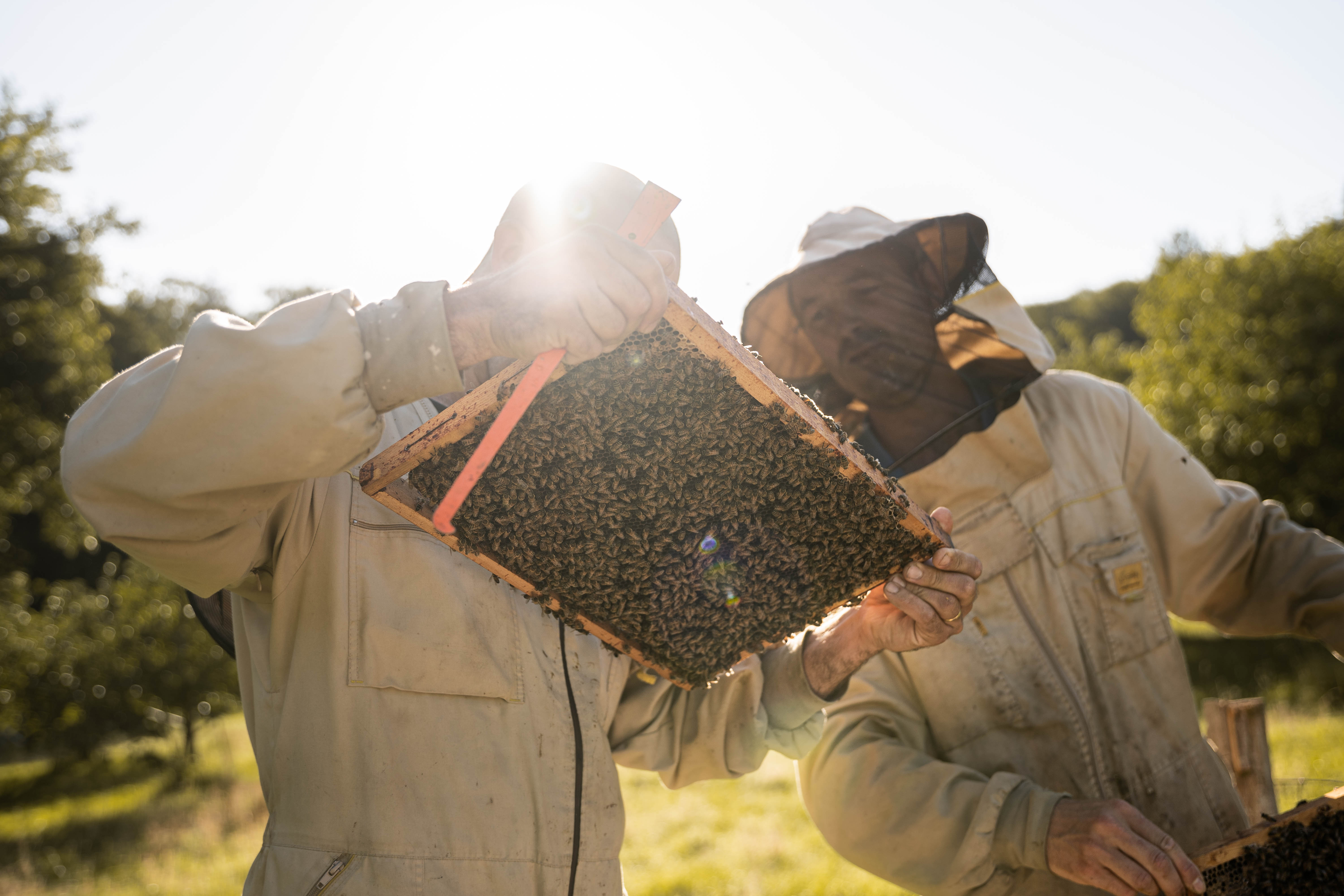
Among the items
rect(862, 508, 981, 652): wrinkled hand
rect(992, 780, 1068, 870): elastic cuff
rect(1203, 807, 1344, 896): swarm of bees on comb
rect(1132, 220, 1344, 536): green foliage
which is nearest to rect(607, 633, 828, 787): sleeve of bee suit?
rect(862, 508, 981, 652): wrinkled hand

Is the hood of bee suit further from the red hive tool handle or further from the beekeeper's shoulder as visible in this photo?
the red hive tool handle

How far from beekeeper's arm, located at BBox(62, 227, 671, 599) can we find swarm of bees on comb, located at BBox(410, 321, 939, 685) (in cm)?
33

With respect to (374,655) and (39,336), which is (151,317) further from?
(374,655)

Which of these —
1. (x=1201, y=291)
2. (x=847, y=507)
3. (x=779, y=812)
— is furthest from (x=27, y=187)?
(x=1201, y=291)

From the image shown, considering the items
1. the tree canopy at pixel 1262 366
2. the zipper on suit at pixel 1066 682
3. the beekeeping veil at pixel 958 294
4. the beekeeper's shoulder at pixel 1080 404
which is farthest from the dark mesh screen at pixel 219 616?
the tree canopy at pixel 1262 366

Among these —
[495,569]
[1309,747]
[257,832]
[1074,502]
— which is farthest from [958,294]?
[257,832]

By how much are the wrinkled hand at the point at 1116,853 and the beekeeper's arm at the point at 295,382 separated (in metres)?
2.35

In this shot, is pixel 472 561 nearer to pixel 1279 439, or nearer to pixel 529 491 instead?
pixel 529 491

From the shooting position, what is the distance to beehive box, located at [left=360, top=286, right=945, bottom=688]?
2.02 m

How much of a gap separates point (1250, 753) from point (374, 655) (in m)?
4.00

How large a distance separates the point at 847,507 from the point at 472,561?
119 cm

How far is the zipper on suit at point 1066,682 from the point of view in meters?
3.21

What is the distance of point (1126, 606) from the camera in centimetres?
342

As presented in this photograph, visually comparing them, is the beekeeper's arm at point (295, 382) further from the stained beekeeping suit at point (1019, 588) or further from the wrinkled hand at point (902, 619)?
the stained beekeeping suit at point (1019, 588)
